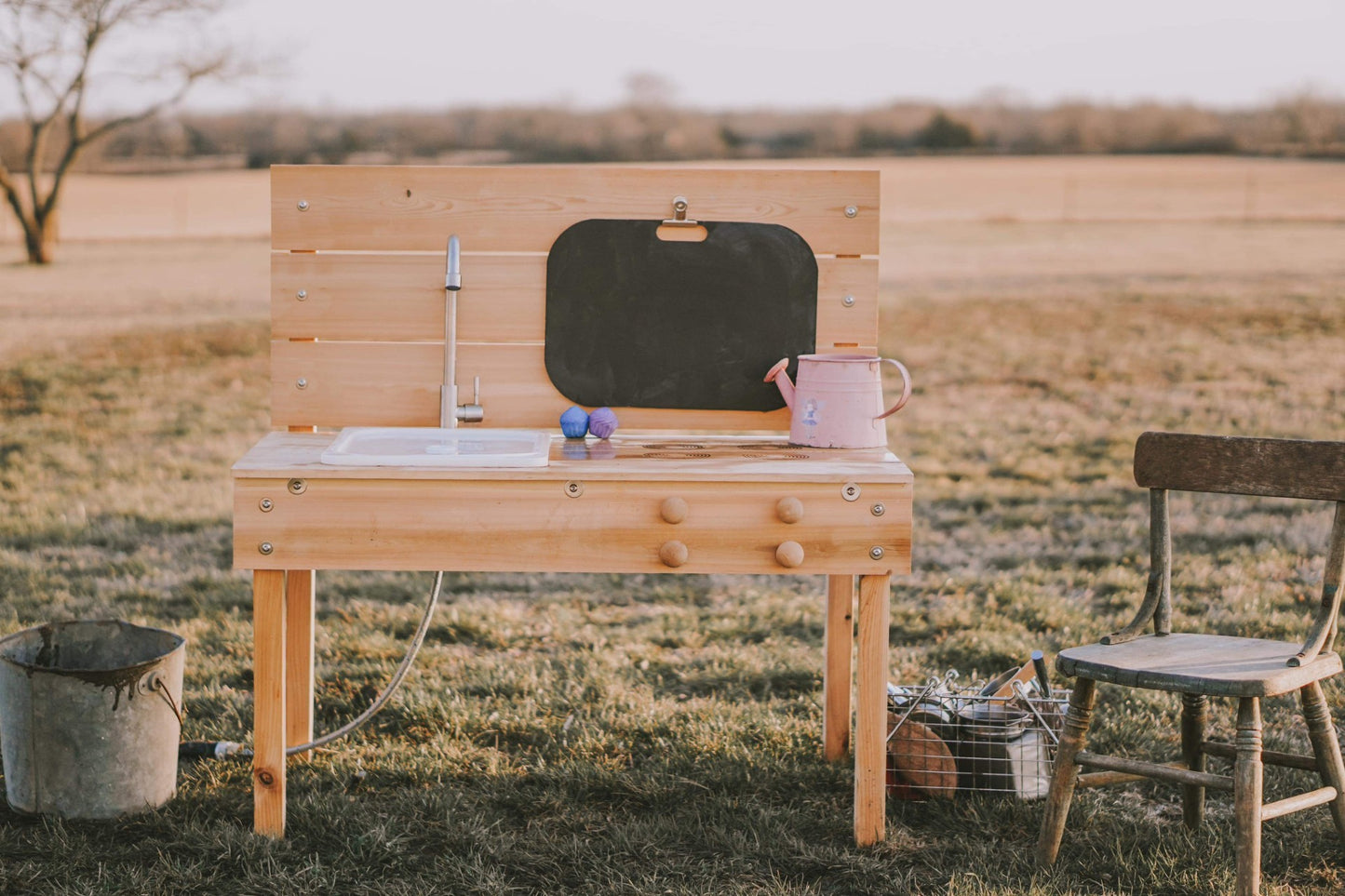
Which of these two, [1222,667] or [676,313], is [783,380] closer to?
[676,313]

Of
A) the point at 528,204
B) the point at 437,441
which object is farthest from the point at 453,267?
the point at 437,441

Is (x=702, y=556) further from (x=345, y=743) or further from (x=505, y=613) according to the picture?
(x=505, y=613)

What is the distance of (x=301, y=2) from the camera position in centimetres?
1354

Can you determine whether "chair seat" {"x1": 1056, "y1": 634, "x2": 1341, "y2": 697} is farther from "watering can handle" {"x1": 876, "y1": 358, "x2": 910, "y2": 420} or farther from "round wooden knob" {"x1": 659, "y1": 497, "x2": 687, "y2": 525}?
"round wooden knob" {"x1": 659, "y1": 497, "x2": 687, "y2": 525}

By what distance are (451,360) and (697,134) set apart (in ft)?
43.7

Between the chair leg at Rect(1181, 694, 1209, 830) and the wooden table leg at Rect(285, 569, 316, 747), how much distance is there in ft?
7.18

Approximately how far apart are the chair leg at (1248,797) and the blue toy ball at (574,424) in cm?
160

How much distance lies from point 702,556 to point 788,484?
0.80 ft

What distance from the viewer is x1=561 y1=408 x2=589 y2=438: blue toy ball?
10.6ft

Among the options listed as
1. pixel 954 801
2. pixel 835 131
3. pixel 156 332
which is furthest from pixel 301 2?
pixel 954 801

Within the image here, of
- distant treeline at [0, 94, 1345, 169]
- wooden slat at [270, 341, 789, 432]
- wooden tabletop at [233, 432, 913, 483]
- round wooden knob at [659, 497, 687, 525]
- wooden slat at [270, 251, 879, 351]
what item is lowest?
round wooden knob at [659, 497, 687, 525]

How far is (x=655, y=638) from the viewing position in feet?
15.2

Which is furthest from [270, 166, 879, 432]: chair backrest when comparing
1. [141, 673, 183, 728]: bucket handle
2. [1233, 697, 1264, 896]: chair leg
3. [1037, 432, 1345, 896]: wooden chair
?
[1233, 697, 1264, 896]: chair leg

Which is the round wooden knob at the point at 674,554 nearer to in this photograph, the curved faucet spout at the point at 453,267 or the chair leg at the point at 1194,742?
the curved faucet spout at the point at 453,267
